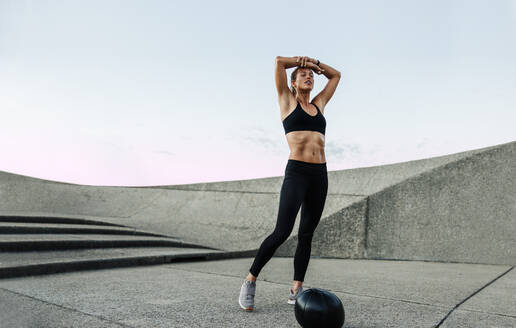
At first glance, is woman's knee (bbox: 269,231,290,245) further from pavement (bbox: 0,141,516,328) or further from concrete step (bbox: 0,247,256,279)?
concrete step (bbox: 0,247,256,279)

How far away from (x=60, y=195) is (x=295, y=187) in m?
9.51

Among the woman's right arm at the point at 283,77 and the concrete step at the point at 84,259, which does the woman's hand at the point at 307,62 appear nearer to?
the woman's right arm at the point at 283,77

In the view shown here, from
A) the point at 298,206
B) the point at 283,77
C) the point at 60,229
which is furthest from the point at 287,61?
the point at 60,229

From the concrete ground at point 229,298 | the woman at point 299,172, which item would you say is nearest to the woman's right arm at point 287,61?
the woman at point 299,172

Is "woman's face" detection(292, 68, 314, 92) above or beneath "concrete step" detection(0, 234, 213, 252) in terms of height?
above

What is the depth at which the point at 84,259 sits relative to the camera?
5.12 meters

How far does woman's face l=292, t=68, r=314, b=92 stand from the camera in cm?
349

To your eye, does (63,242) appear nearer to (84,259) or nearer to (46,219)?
(84,259)

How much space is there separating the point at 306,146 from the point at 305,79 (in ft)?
2.03

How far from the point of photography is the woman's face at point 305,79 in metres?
3.49

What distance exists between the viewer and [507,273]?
584 cm

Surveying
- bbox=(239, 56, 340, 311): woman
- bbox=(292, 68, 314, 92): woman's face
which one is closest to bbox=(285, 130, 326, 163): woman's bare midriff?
bbox=(239, 56, 340, 311): woman

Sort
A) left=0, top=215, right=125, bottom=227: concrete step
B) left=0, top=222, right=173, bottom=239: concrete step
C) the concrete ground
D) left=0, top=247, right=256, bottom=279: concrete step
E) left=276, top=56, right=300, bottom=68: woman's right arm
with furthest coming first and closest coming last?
left=0, top=215, right=125, bottom=227: concrete step → left=0, top=222, right=173, bottom=239: concrete step → left=0, top=247, right=256, bottom=279: concrete step → left=276, top=56, right=300, bottom=68: woman's right arm → the concrete ground

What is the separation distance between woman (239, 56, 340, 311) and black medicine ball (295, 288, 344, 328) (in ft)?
2.37
